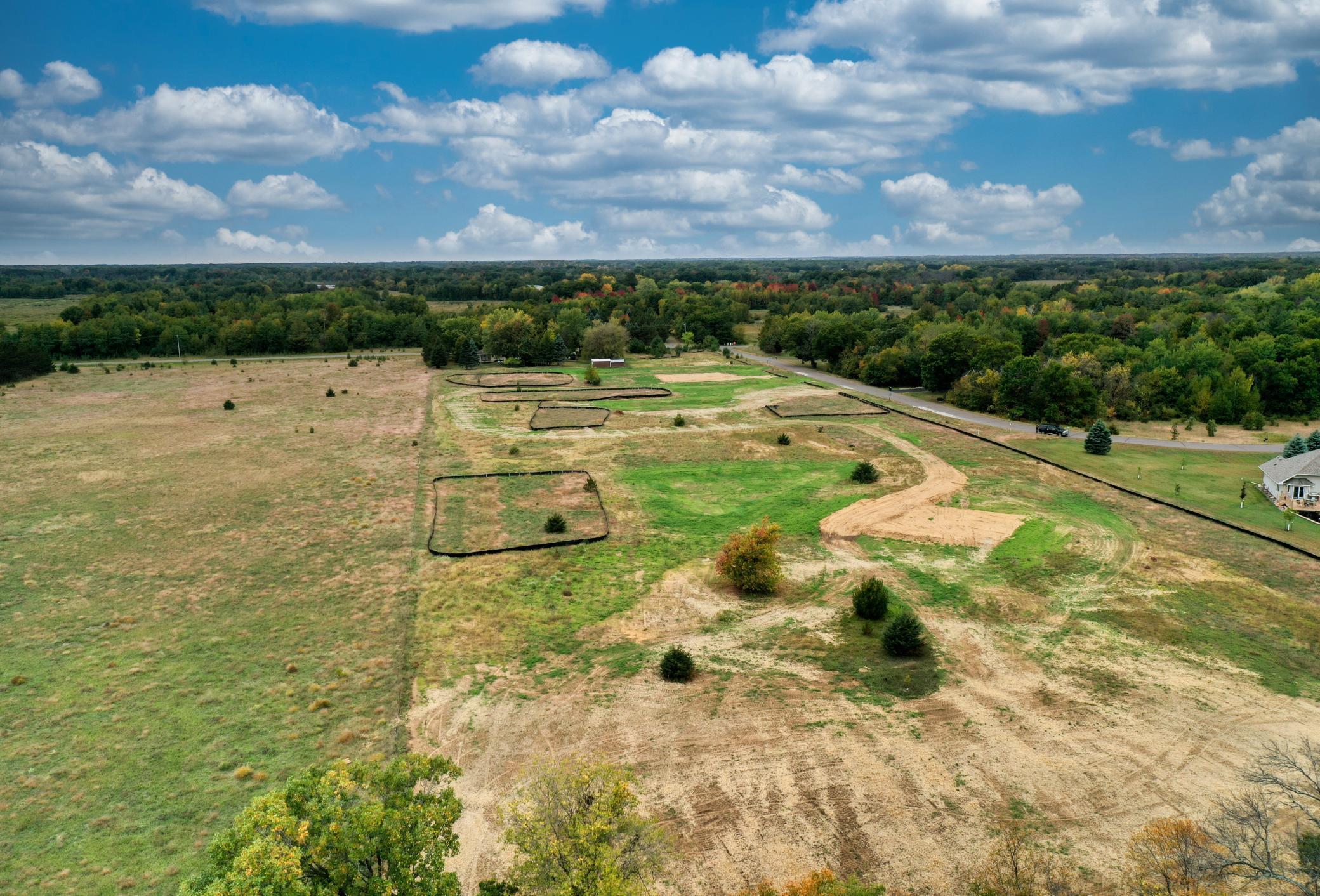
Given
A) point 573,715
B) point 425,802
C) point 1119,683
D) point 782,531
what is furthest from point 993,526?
point 425,802

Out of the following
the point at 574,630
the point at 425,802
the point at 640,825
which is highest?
the point at 425,802

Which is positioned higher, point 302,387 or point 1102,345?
point 1102,345

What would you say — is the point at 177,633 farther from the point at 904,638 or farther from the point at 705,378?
the point at 705,378

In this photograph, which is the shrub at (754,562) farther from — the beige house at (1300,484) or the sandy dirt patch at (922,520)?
the beige house at (1300,484)

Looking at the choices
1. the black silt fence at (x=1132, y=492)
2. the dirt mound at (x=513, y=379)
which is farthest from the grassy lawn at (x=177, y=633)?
the black silt fence at (x=1132, y=492)

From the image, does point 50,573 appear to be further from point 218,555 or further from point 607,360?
point 607,360

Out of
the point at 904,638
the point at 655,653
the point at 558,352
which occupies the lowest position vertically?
the point at 655,653

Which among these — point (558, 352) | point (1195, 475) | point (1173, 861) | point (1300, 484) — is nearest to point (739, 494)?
point (1173, 861)

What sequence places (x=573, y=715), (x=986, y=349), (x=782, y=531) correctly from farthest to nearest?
1. (x=986, y=349)
2. (x=782, y=531)
3. (x=573, y=715)
